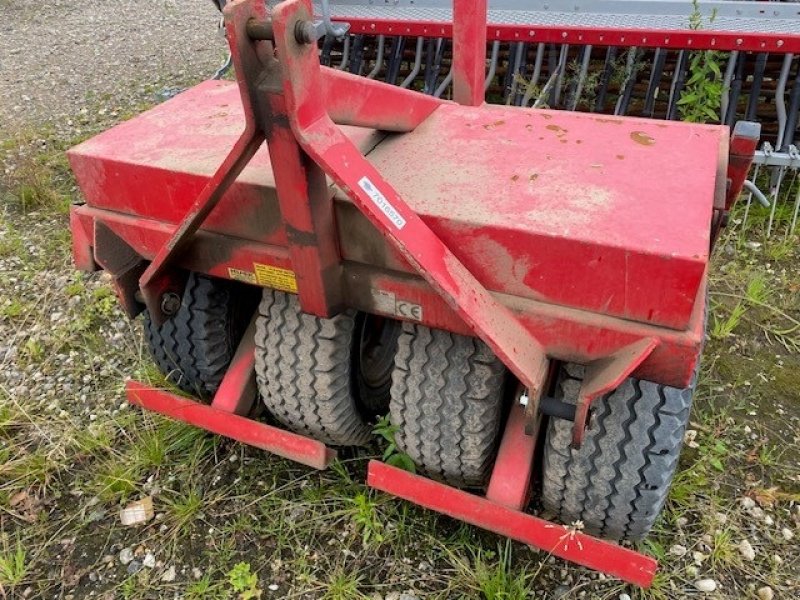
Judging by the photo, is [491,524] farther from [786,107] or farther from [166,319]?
[786,107]

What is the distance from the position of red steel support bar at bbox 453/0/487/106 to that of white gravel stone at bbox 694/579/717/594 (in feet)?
5.01

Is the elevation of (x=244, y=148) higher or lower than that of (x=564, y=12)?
higher

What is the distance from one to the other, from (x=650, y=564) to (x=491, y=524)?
1.26 feet

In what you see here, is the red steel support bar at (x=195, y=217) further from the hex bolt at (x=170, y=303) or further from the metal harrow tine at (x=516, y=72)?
the metal harrow tine at (x=516, y=72)

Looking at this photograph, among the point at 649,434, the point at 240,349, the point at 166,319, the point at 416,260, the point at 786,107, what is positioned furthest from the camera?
the point at 786,107

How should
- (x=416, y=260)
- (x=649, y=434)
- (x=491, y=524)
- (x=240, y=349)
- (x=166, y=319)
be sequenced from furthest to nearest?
(x=240, y=349), (x=166, y=319), (x=491, y=524), (x=649, y=434), (x=416, y=260)

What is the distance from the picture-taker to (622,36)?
3.38 meters

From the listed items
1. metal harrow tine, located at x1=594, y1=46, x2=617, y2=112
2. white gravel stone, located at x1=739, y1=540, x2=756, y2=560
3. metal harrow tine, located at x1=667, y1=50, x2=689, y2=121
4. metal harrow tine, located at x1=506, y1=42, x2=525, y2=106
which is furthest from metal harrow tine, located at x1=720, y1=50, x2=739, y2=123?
white gravel stone, located at x1=739, y1=540, x2=756, y2=560

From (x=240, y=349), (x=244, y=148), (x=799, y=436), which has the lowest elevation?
(x=799, y=436)

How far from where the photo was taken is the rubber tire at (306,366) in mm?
1963

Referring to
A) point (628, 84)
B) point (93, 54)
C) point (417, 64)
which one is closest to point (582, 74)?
point (628, 84)

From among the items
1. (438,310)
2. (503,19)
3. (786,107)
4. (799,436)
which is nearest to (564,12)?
(503,19)

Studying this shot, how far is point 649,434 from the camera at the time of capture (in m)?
1.68

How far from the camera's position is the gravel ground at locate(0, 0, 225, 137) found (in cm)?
528
